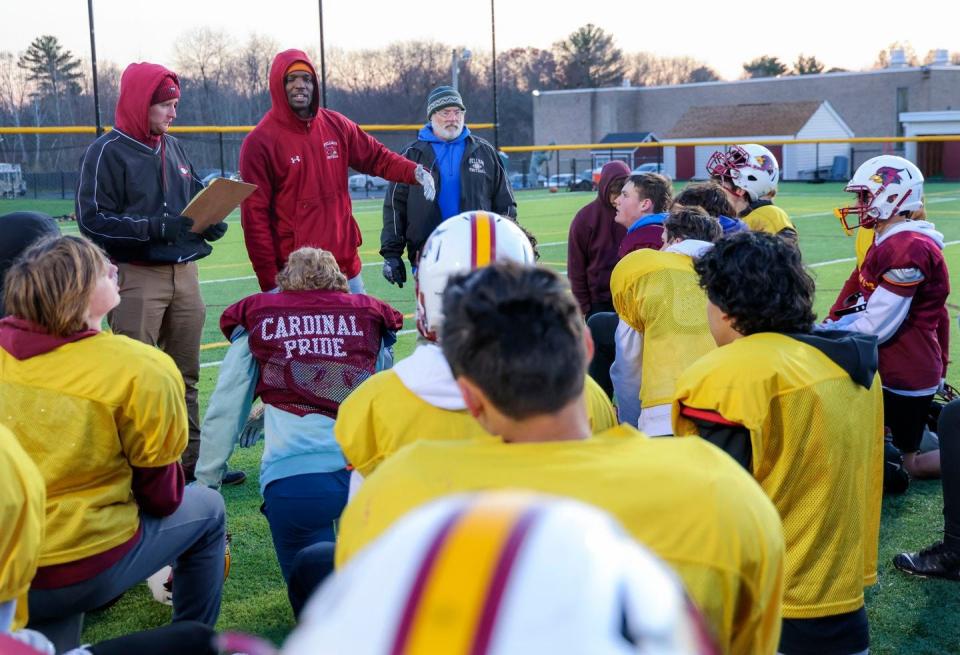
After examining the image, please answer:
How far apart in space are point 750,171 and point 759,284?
358 centimetres

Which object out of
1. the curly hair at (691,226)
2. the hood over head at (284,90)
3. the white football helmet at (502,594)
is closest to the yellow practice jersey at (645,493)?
the white football helmet at (502,594)

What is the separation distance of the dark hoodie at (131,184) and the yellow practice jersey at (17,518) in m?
3.18

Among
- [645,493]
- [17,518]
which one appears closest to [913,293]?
[645,493]

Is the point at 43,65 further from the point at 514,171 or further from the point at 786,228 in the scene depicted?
the point at 786,228

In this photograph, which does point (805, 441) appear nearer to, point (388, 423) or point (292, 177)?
point (388, 423)

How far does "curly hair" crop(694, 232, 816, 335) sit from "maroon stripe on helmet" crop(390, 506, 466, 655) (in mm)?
2390

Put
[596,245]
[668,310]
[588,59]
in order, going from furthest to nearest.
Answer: [588,59] < [596,245] < [668,310]

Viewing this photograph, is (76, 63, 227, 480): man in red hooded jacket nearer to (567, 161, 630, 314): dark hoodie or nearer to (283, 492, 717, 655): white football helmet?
(567, 161, 630, 314): dark hoodie

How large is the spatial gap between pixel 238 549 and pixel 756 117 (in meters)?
62.6

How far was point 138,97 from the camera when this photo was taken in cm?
540

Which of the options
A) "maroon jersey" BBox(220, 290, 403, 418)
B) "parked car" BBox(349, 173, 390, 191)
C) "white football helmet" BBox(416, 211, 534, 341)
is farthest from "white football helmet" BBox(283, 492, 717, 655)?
"parked car" BBox(349, 173, 390, 191)

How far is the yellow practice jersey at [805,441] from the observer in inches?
119

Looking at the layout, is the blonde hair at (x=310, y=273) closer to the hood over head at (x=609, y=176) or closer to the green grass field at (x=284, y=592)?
the green grass field at (x=284, y=592)

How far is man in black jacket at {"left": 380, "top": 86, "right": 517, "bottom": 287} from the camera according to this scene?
23.0ft
